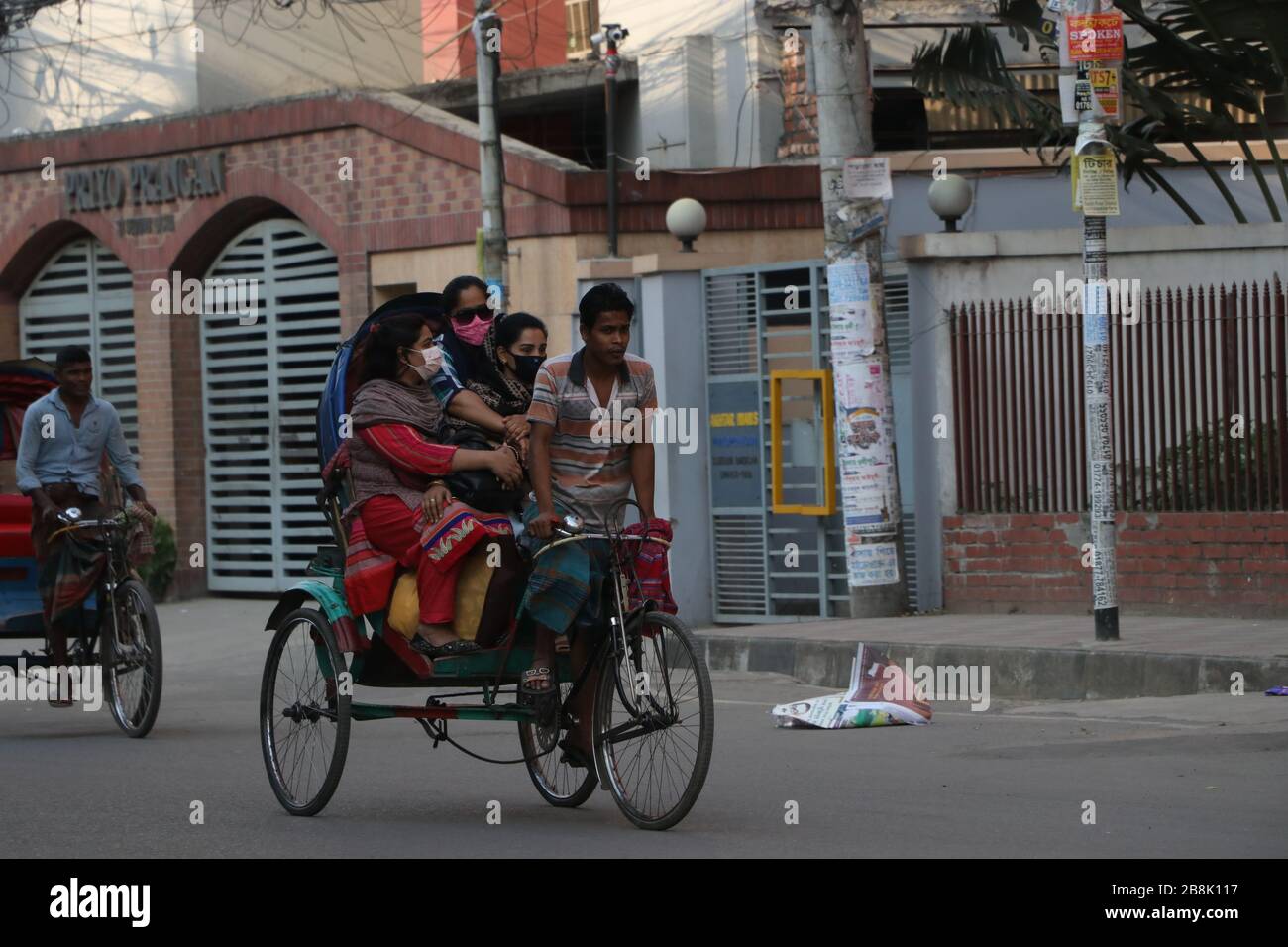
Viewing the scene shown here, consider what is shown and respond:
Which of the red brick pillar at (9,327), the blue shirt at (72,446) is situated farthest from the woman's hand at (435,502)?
the red brick pillar at (9,327)

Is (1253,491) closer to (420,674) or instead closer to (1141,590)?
(1141,590)

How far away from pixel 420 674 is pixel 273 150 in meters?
14.1

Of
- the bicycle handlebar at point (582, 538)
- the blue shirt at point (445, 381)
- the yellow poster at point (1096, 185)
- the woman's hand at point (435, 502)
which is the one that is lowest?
the bicycle handlebar at point (582, 538)

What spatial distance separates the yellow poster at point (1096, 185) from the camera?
11938 mm

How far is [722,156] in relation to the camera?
2102cm

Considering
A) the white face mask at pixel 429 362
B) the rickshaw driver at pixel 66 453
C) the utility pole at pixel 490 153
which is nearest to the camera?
the white face mask at pixel 429 362

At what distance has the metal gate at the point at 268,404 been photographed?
2120cm

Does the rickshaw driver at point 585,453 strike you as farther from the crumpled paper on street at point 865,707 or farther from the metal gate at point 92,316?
the metal gate at point 92,316

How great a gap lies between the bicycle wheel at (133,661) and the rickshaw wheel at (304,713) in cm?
232

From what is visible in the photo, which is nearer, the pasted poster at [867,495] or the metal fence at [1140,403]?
the metal fence at [1140,403]

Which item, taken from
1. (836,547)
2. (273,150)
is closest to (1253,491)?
(836,547)

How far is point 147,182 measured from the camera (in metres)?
22.1

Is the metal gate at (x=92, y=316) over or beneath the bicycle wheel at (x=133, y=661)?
over

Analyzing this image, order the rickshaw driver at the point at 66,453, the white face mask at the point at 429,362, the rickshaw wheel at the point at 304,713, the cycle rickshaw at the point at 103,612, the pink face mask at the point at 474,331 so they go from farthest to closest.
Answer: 1. the rickshaw driver at the point at 66,453
2. the cycle rickshaw at the point at 103,612
3. the pink face mask at the point at 474,331
4. the white face mask at the point at 429,362
5. the rickshaw wheel at the point at 304,713
